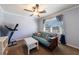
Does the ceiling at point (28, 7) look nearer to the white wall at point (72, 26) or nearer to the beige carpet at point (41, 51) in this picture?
the white wall at point (72, 26)

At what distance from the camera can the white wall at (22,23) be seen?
1.20 m

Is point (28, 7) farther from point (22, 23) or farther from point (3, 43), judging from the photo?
point (3, 43)

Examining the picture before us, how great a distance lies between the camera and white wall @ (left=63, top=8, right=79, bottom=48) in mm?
1167

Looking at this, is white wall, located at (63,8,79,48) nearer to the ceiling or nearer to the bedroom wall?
the bedroom wall

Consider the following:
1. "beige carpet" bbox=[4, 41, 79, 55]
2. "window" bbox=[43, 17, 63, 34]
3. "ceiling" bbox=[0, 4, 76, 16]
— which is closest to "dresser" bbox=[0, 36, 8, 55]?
"beige carpet" bbox=[4, 41, 79, 55]

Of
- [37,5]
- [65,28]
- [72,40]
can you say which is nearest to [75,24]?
[65,28]

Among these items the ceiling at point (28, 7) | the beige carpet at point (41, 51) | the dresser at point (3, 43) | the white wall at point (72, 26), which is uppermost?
the ceiling at point (28, 7)

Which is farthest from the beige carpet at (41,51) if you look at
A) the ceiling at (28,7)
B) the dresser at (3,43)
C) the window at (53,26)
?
the ceiling at (28,7)

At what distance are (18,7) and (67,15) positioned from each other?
0.87 metres

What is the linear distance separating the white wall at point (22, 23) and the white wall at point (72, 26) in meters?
0.58

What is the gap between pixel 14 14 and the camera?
1.23m

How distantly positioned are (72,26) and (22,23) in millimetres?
897

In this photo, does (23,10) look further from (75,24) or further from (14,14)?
(75,24)

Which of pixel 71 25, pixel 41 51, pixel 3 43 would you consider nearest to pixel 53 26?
pixel 71 25
